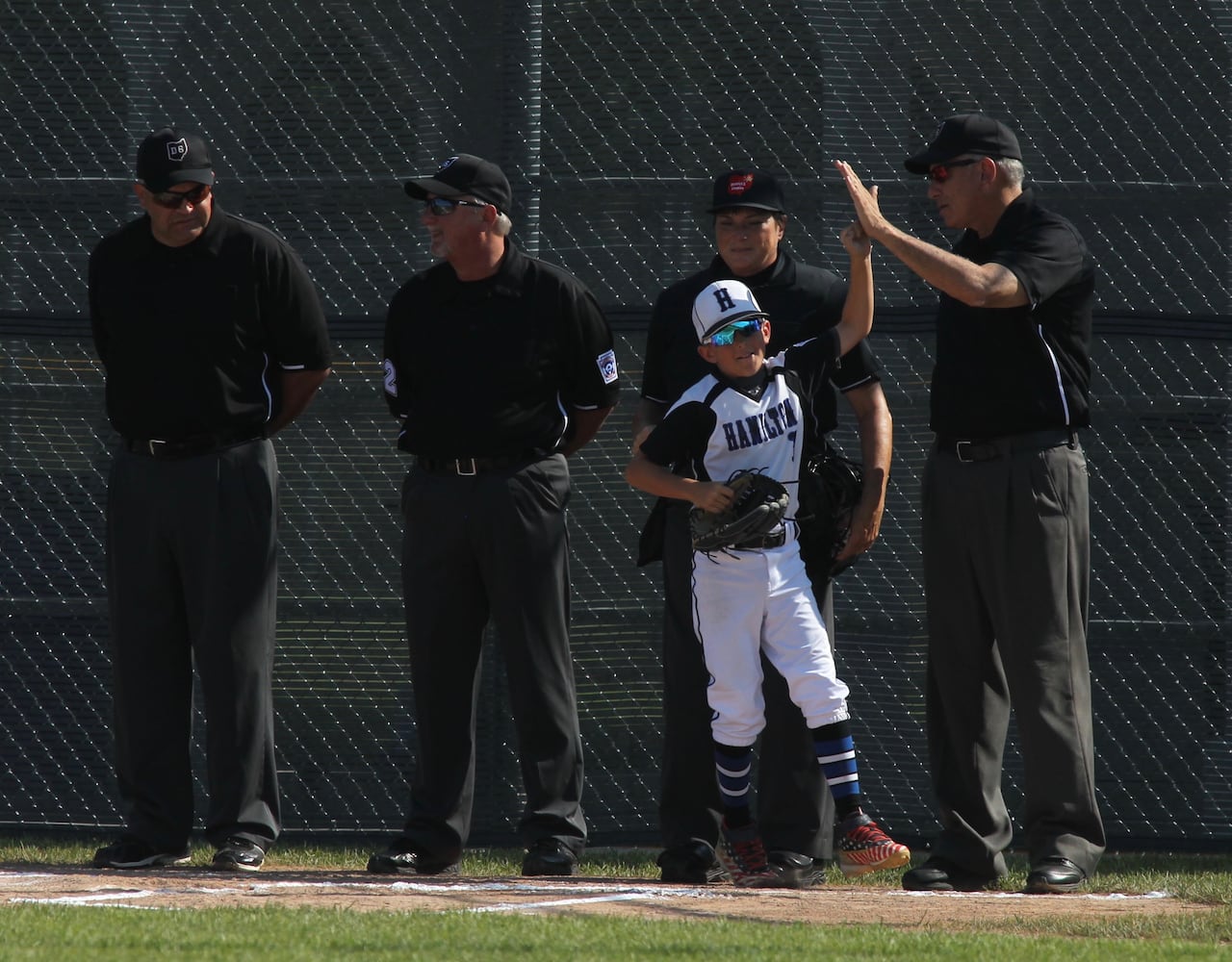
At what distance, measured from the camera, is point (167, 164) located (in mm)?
5410

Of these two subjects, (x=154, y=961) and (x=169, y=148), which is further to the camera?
(x=169, y=148)

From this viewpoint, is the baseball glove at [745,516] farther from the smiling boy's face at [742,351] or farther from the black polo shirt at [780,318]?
the black polo shirt at [780,318]

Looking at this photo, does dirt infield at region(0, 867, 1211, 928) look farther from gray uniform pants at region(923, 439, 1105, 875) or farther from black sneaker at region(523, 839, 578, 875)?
gray uniform pants at region(923, 439, 1105, 875)

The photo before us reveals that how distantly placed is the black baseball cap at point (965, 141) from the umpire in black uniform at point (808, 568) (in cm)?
43

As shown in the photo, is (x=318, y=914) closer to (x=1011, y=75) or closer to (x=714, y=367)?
(x=714, y=367)

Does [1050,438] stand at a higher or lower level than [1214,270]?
lower

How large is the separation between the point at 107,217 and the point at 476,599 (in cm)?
194

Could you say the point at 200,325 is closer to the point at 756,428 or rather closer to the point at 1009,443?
the point at 756,428

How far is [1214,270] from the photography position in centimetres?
618

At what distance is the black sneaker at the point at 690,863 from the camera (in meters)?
5.24


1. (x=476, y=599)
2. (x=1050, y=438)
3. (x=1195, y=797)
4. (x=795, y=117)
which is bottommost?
(x=1195, y=797)

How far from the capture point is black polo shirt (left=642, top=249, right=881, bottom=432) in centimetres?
540

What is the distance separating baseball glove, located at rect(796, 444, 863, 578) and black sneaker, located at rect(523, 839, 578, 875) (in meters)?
1.05

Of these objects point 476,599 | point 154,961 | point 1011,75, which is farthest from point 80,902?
point 1011,75
